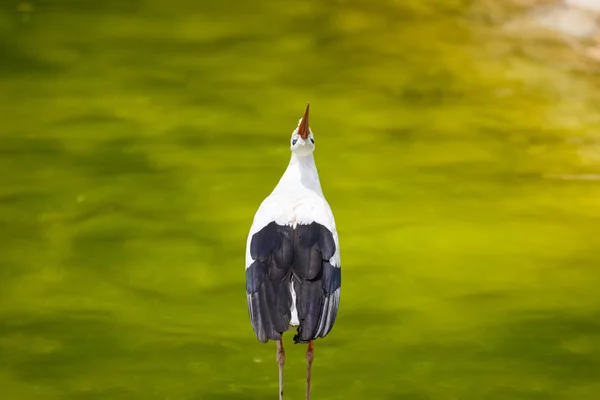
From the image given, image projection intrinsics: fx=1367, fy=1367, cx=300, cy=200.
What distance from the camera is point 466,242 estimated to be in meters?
5.92

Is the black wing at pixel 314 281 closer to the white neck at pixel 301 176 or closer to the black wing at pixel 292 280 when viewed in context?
the black wing at pixel 292 280

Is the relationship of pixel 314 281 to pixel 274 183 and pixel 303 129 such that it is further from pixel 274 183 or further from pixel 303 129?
pixel 274 183

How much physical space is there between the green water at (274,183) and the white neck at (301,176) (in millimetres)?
714

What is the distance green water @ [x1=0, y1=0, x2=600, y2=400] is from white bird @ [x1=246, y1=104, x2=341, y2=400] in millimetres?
673

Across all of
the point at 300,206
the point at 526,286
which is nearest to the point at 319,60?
the point at 526,286

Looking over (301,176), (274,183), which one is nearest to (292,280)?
(301,176)

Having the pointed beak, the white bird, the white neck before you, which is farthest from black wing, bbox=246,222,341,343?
the pointed beak

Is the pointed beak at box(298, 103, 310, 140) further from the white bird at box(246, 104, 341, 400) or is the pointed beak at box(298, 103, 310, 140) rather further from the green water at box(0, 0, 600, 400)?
the green water at box(0, 0, 600, 400)

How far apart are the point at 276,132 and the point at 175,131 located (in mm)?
513

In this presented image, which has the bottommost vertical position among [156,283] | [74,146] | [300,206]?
[300,206]

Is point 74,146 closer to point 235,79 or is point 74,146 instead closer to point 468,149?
point 235,79

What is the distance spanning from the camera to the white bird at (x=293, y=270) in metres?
3.94

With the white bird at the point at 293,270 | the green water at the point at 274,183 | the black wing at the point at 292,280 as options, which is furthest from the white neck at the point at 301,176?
the green water at the point at 274,183

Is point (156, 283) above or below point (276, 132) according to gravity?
below
